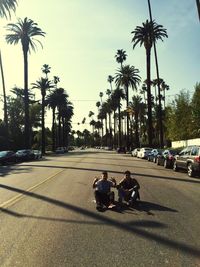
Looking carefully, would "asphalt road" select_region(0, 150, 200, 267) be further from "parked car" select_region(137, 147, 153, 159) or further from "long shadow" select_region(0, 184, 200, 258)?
"parked car" select_region(137, 147, 153, 159)

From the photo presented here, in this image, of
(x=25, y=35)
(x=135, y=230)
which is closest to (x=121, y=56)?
(x=25, y=35)

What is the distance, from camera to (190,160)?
2659 centimetres

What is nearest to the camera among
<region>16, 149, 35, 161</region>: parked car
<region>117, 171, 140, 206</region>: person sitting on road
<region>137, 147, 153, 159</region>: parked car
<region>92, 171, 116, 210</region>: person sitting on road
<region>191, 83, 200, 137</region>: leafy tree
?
<region>92, 171, 116, 210</region>: person sitting on road

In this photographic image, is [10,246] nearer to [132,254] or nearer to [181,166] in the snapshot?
[132,254]

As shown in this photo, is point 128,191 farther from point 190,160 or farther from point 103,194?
point 190,160

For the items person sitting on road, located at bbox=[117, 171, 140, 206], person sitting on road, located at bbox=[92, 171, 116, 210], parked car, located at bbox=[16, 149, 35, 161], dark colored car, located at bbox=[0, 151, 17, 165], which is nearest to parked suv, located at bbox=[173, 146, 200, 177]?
person sitting on road, located at bbox=[117, 171, 140, 206]

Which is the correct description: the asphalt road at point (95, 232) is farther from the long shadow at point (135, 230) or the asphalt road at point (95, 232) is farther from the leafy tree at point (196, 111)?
the leafy tree at point (196, 111)

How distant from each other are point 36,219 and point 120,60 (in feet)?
312

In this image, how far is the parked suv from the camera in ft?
83.7

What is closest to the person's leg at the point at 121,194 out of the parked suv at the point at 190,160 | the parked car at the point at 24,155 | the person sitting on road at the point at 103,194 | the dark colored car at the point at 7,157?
the person sitting on road at the point at 103,194

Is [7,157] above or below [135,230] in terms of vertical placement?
above

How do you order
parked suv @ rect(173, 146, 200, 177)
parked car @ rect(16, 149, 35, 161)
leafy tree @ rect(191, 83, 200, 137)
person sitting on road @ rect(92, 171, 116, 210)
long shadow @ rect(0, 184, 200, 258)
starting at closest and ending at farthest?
long shadow @ rect(0, 184, 200, 258) → person sitting on road @ rect(92, 171, 116, 210) → parked suv @ rect(173, 146, 200, 177) → parked car @ rect(16, 149, 35, 161) → leafy tree @ rect(191, 83, 200, 137)

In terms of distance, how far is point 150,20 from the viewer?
6391cm

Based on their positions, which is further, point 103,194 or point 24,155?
point 24,155
